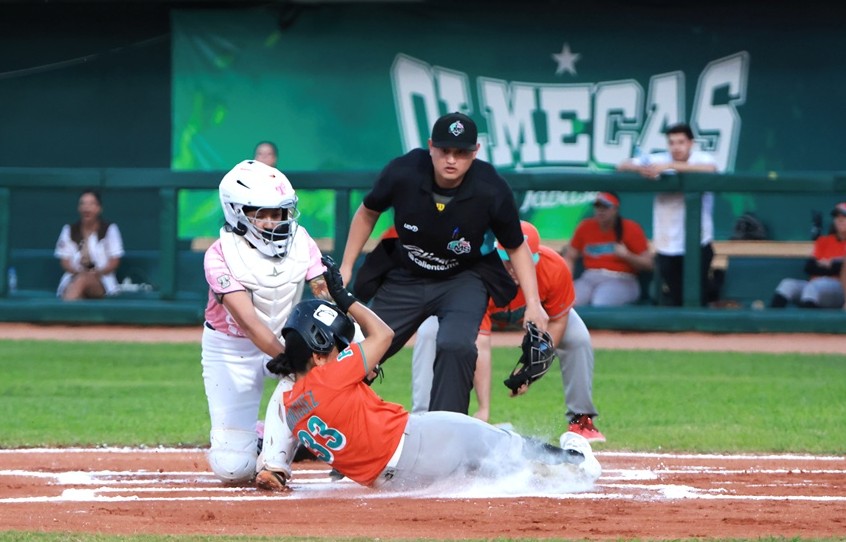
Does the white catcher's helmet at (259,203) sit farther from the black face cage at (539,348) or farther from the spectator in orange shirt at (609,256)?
the spectator in orange shirt at (609,256)

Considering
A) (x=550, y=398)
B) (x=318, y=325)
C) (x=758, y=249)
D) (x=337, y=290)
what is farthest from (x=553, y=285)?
(x=758, y=249)

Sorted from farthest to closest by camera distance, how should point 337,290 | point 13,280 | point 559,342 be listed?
point 13,280
point 559,342
point 337,290

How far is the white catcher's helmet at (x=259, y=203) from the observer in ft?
19.9

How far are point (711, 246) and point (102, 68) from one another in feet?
21.7

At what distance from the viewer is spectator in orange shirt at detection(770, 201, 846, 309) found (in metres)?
12.2

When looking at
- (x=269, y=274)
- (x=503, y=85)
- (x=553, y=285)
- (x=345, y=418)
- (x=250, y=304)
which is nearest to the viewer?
(x=345, y=418)

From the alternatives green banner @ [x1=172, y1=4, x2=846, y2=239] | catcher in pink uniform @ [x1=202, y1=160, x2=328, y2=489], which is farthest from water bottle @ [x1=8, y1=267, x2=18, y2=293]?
catcher in pink uniform @ [x1=202, y1=160, x2=328, y2=489]

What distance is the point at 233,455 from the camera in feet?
20.4

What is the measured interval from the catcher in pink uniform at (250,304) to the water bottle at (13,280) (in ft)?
22.7

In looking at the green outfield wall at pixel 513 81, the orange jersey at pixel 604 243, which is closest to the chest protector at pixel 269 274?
the orange jersey at pixel 604 243

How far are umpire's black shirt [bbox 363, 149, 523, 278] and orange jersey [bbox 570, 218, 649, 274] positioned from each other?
19.1 feet

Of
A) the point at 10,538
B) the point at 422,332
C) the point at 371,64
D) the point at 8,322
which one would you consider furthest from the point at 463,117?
the point at 371,64

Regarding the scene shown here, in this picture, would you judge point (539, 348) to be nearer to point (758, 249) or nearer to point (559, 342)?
point (559, 342)

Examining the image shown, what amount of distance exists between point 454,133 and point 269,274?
966mm
